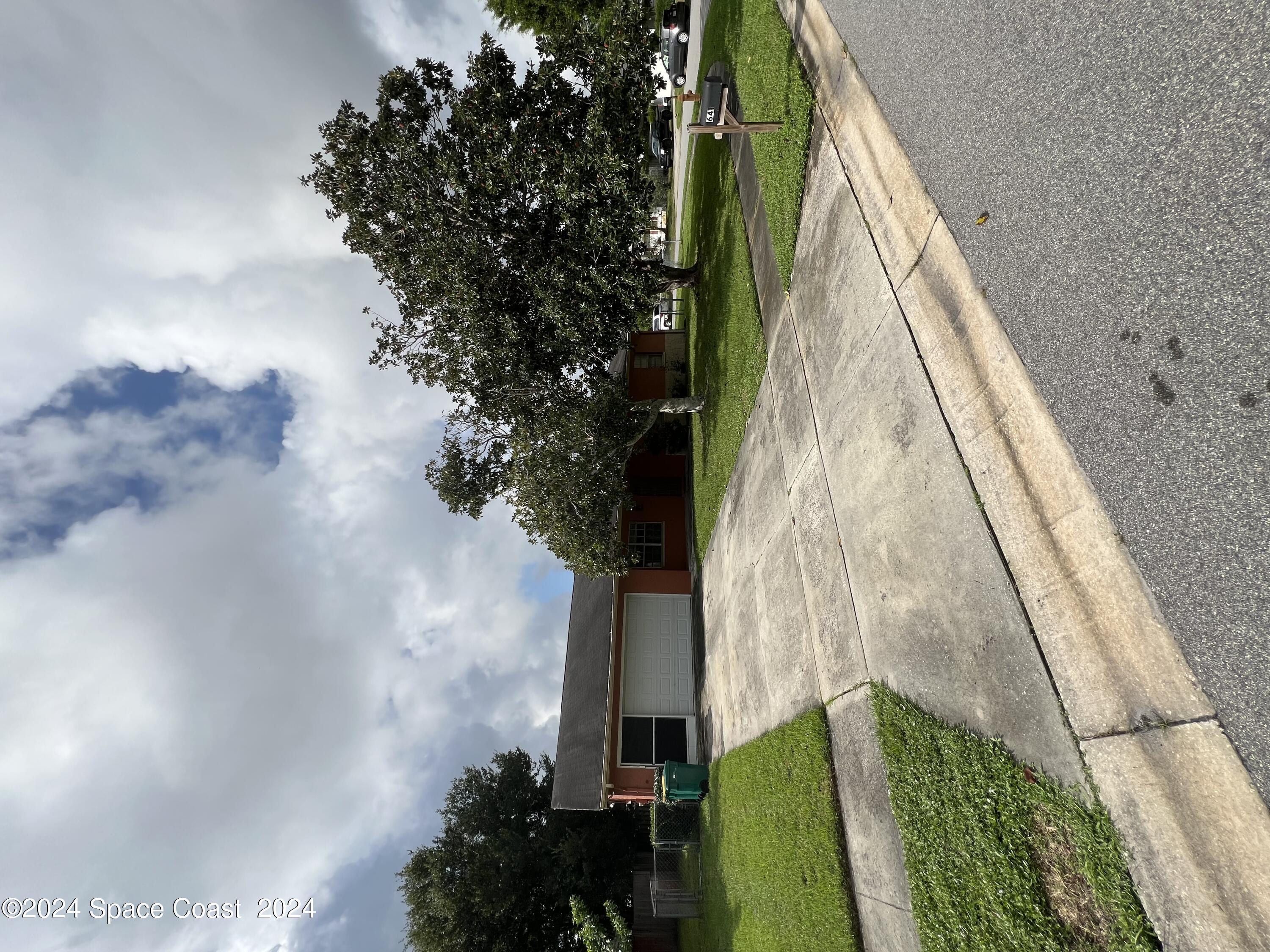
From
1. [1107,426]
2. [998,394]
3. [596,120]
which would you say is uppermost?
[596,120]

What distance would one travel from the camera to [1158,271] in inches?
126

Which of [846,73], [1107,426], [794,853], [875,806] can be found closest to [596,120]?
[846,73]

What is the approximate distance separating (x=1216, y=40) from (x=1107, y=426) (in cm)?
207

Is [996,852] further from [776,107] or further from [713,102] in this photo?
[776,107]

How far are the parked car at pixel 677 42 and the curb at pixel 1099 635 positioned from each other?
63.7 feet

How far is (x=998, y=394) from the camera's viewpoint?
13.8 feet

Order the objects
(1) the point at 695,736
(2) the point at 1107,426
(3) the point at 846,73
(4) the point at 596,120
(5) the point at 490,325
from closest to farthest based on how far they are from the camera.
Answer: (2) the point at 1107,426 < (3) the point at 846,73 < (4) the point at 596,120 < (5) the point at 490,325 < (1) the point at 695,736

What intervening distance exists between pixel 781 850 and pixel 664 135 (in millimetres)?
26295

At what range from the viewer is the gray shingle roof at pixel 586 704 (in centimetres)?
1669

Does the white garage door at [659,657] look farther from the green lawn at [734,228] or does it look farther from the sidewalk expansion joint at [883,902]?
the sidewalk expansion joint at [883,902]

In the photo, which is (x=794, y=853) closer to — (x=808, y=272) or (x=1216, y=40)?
(x=808, y=272)

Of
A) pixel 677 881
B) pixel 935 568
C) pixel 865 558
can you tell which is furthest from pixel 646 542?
pixel 935 568

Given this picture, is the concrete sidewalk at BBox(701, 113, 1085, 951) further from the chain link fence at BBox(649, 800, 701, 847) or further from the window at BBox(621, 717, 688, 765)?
the window at BBox(621, 717, 688, 765)

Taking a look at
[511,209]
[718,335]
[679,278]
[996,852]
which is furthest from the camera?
[679,278]
